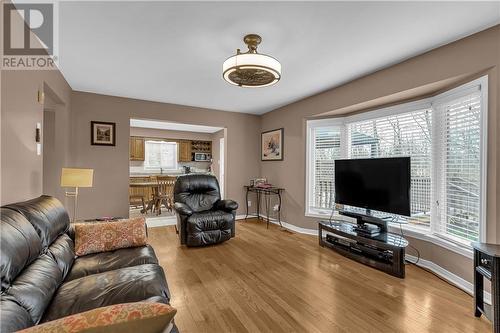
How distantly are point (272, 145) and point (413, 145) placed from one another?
2710mm

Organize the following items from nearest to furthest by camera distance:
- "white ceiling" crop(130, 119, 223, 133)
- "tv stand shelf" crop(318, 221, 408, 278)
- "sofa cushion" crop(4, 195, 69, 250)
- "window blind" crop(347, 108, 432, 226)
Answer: "sofa cushion" crop(4, 195, 69, 250)
"tv stand shelf" crop(318, 221, 408, 278)
"window blind" crop(347, 108, 432, 226)
"white ceiling" crop(130, 119, 223, 133)

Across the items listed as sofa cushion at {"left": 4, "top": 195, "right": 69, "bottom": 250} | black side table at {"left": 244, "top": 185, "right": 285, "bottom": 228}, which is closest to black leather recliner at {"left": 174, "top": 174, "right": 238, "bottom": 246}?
black side table at {"left": 244, "top": 185, "right": 285, "bottom": 228}

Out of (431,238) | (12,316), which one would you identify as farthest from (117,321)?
(431,238)

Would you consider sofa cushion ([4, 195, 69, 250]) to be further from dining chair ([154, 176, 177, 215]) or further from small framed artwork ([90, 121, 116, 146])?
dining chair ([154, 176, 177, 215])

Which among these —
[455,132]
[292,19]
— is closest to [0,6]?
[292,19]

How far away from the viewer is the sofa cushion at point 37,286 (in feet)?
3.61

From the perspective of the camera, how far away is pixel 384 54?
256 centimetres

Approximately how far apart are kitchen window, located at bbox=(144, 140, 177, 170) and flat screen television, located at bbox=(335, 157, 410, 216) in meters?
6.10

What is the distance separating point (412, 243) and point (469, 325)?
1265 mm

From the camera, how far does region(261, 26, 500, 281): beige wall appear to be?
6.79 feet

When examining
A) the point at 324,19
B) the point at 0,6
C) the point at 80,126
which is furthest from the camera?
the point at 80,126

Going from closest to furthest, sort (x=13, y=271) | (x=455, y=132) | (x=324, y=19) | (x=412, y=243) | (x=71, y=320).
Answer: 1. (x=71, y=320)
2. (x=13, y=271)
3. (x=324, y=19)
4. (x=455, y=132)
5. (x=412, y=243)

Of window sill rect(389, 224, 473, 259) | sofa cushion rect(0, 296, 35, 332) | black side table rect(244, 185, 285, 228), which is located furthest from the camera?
black side table rect(244, 185, 285, 228)

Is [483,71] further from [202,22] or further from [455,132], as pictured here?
[202,22]
